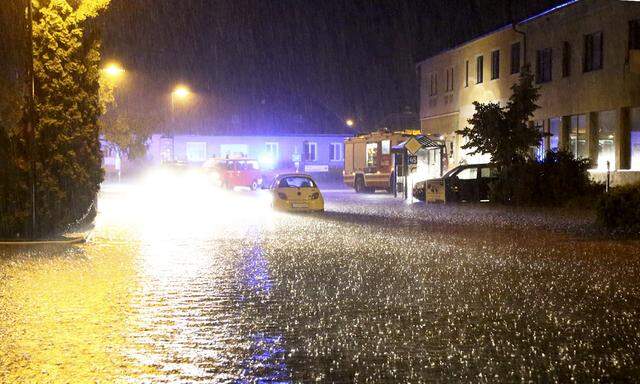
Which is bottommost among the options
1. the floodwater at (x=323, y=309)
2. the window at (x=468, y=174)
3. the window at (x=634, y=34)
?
the floodwater at (x=323, y=309)

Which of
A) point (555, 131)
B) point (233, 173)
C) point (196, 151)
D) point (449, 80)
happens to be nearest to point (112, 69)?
point (233, 173)

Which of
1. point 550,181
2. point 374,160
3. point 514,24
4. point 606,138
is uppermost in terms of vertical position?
point 514,24

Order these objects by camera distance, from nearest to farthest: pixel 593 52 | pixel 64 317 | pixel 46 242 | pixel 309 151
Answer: pixel 64 317, pixel 46 242, pixel 593 52, pixel 309 151

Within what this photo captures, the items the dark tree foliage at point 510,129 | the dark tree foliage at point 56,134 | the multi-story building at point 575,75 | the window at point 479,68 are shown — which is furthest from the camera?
the window at point 479,68

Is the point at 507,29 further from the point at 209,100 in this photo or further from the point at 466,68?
the point at 209,100

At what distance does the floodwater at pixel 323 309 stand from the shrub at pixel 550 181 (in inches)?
499

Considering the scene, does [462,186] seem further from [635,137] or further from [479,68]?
[479,68]

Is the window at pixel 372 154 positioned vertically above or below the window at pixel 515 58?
below

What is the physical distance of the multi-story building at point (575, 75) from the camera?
1223 inches

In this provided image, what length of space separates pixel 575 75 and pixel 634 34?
4693mm

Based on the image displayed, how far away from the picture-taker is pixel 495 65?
42.8 meters

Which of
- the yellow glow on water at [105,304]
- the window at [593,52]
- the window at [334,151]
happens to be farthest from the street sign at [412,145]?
the window at [334,151]

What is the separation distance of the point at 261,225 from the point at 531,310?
1381cm

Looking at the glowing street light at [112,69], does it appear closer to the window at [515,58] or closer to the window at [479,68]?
the window at [515,58]
